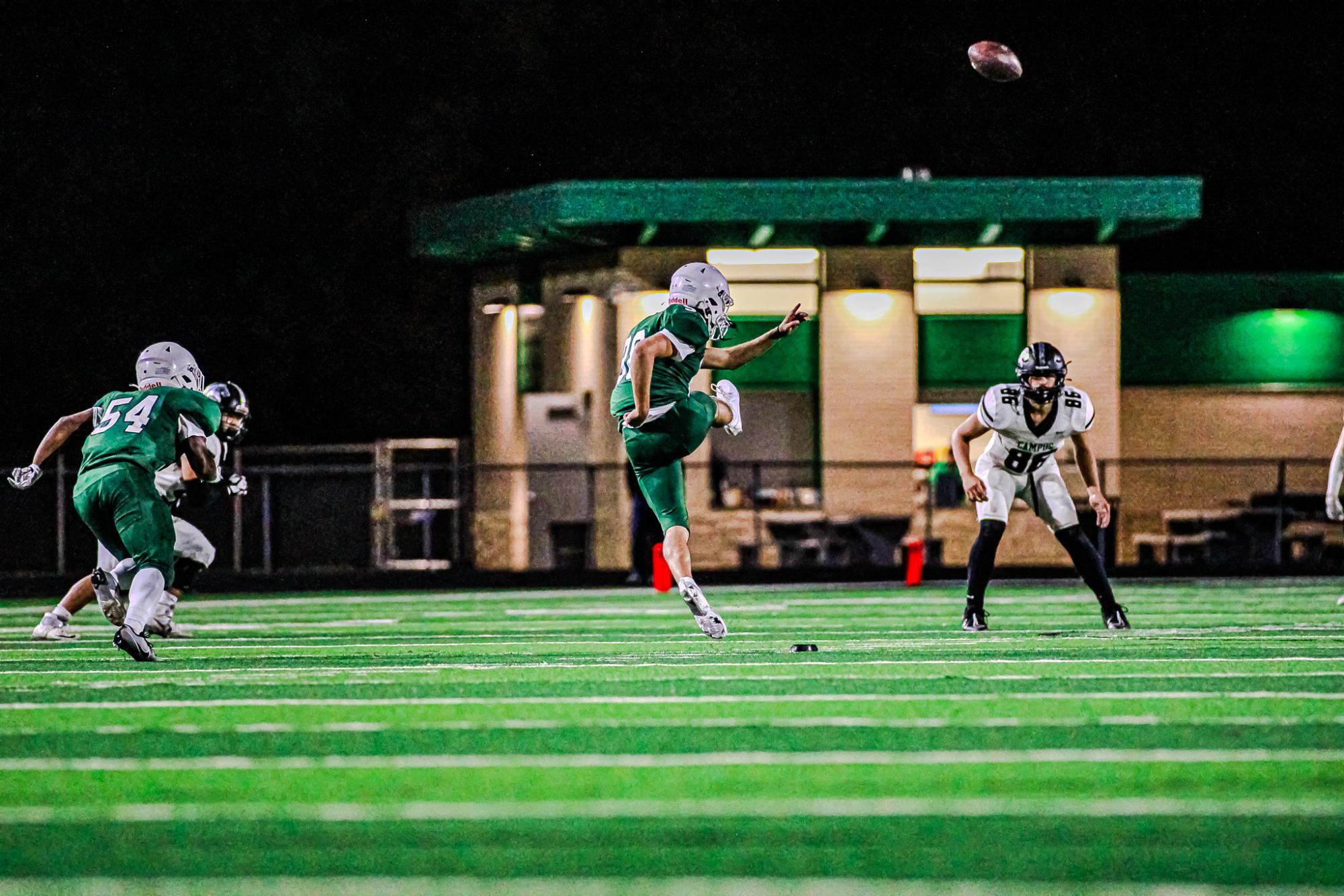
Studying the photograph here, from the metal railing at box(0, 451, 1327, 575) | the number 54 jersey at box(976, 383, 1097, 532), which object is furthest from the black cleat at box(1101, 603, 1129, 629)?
the metal railing at box(0, 451, 1327, 575)

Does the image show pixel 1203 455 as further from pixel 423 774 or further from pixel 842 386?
pixel 423 774

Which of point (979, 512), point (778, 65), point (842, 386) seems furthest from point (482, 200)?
point (979, 512)

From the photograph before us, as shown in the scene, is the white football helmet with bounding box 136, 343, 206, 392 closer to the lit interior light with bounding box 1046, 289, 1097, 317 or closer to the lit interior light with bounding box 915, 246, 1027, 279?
the lit interior light with bounding box 915, 246, 1027, 279

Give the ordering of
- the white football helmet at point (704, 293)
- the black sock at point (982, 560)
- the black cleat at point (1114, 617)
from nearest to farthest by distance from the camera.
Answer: the white football helmet at point (704, 293) → the black cleat at point (1114, 617) → the black sock at point (982, 560)

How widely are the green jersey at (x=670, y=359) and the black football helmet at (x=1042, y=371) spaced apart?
2118mm

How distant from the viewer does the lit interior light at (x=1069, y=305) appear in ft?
91.2

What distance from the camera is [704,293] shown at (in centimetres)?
1196

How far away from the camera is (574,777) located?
251 inches

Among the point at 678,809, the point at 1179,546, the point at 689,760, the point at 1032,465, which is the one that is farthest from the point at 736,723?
the point at 1179,546

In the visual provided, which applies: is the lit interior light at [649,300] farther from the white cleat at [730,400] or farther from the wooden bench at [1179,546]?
the white cleat at [730,400]

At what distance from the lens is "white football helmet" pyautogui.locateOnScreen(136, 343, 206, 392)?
11492 mm

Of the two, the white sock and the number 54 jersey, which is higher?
the number 54 jersey

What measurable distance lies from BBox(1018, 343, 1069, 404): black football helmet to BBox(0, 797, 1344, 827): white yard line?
276 inches

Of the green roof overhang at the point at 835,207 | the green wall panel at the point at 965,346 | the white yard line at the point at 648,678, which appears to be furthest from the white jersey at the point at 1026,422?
the green wall panel at the point at 965,346
